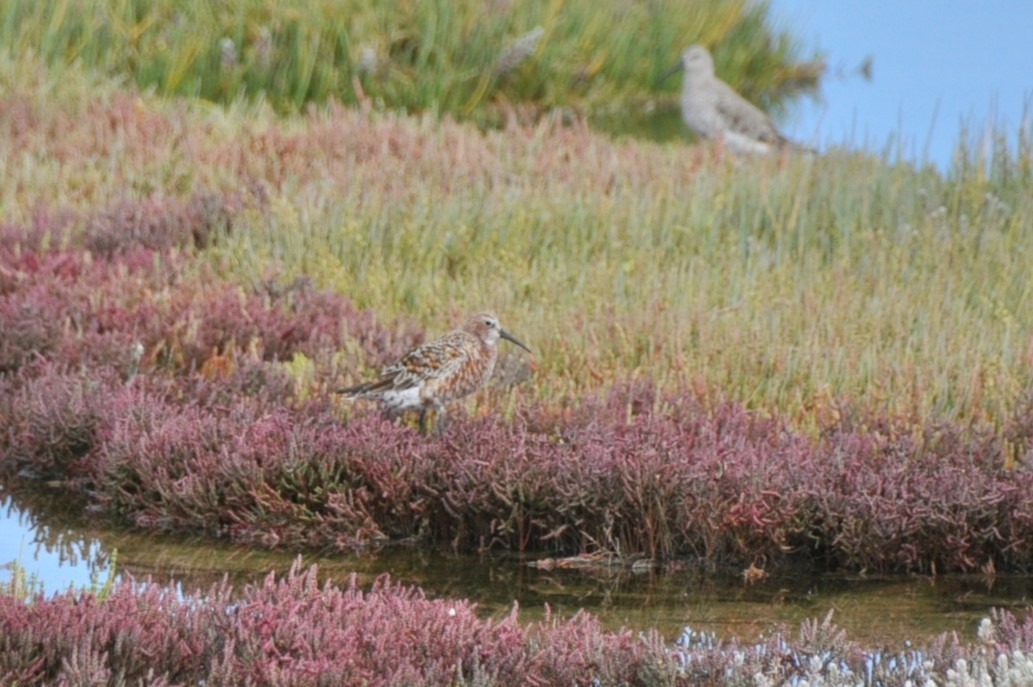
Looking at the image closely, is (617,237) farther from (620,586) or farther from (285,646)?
(285,646)

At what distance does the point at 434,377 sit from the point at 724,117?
10.7 m

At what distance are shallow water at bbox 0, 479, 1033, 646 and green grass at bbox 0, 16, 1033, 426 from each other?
1.79 metres

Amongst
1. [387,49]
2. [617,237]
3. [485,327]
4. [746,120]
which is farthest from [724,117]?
[485,327]

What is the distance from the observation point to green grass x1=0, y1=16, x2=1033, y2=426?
9883 millimetres

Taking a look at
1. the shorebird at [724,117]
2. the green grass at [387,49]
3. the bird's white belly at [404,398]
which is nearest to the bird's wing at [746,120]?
the shorebird at [724,117]

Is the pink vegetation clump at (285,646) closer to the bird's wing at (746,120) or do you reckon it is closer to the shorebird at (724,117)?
the shorebird at (724,117)

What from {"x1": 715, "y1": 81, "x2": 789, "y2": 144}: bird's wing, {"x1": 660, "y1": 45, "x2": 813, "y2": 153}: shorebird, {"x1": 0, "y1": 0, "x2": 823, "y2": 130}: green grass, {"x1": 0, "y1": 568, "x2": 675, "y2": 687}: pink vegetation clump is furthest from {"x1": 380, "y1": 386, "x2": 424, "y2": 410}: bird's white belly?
{"x1": 0, "y1": 0, "x2": 823, "y2": 130}: green grass

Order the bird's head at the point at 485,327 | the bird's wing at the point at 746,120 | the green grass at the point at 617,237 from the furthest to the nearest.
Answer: the bird's wing at the point at 746,120
the green grass at the point at 617,237
the bird's head at the point at 485,327

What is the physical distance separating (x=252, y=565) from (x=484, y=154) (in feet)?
28.9

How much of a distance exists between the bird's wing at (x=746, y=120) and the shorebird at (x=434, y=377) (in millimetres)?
9454

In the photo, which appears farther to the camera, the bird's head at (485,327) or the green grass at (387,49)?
the green grass at (387,49)

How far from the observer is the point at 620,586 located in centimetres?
739

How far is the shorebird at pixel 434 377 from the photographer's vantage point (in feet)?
28.0

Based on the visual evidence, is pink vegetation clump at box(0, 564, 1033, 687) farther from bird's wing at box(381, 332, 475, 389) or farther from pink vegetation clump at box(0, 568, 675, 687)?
bird's wing at box(381, 332, 475, 389)
